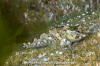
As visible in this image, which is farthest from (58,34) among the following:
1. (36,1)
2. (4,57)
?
(4,57)

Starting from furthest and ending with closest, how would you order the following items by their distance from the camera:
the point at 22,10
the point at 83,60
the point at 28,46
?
1. the point at 22,10
2. the point at 28,46
3. the point at 83,60

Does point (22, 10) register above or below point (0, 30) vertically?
above

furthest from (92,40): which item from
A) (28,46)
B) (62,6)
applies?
(28,46)

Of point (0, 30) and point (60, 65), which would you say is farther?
point (0, 30)

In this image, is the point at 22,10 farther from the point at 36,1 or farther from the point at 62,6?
the point at 62,6

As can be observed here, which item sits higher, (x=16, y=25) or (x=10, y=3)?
(x=10, y=3)

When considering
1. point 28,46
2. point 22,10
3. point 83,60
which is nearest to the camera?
point 83,60

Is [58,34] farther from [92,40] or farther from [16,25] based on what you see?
[16,25]

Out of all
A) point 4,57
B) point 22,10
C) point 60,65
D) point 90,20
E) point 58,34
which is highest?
point 22,10

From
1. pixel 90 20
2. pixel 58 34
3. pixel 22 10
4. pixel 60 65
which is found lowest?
pixel 60 65
